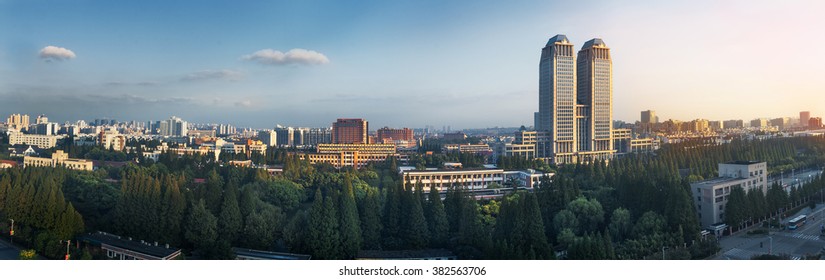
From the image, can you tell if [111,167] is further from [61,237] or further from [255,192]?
[61,237]

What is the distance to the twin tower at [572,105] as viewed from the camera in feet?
31.7

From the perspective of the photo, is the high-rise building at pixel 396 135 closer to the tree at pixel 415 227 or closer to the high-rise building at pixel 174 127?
the tree at pixel 415 227

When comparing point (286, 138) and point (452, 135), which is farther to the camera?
point (452, 135)

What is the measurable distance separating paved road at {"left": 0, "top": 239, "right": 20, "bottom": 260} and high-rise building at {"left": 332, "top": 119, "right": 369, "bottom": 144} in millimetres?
2701

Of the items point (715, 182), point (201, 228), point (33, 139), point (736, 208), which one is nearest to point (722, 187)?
point (715, 182)

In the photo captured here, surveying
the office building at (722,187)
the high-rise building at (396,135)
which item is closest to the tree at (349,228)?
the high-rise building at (396,135)

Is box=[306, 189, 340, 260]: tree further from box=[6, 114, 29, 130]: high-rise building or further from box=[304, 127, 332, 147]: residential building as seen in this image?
box=[6, 114, 29, 130]: high-rise building

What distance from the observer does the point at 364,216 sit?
454cm

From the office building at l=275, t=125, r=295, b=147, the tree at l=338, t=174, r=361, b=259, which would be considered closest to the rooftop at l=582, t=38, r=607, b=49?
the tree at l=338, t=174, r=361, b=259

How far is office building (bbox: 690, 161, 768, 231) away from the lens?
16.0 ft

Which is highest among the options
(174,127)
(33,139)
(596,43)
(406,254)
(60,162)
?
(596,43)

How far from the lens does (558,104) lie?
1099 centimetres

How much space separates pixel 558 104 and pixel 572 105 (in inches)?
11.1

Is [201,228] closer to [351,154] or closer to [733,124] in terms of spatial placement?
[351,154]
